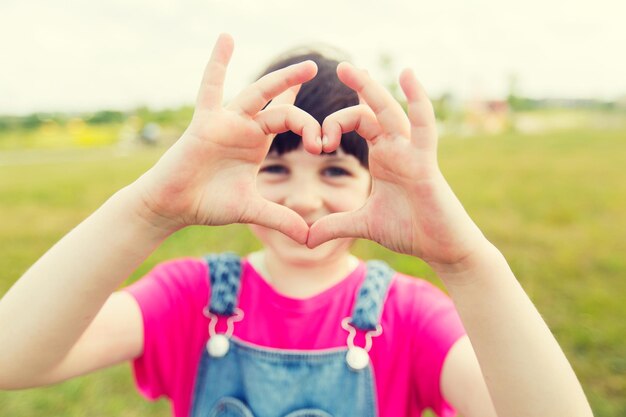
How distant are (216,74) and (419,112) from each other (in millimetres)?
376

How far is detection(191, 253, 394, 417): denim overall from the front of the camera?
4.20 feet

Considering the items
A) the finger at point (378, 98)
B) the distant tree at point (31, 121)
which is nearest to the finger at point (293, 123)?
the finger at point (378, 98)

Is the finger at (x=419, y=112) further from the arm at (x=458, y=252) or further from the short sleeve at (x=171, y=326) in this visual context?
the short sleeve at (x=171, y=326)

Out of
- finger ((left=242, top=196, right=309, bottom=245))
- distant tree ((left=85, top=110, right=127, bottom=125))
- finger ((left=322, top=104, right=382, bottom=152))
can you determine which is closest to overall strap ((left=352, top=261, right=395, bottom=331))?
finger ((left=242, top=196, right=309, bottom=245))

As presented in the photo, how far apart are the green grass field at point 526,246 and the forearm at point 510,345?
149 cm

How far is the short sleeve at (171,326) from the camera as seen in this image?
4.47ft

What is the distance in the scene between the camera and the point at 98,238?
3.51 ft

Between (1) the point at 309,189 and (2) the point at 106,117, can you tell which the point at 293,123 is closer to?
(1) the point at 309,189

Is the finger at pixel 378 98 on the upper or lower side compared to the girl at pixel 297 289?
upper

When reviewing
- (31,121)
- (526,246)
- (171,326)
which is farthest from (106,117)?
(171,326)

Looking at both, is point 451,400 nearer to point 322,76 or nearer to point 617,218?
point 322,76

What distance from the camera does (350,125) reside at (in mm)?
1027

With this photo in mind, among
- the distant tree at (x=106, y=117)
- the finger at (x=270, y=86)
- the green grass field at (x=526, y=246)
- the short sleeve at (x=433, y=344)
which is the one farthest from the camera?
the distant tree at (x=106, y=117)

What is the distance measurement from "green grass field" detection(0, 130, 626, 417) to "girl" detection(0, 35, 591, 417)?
125 centimetres
